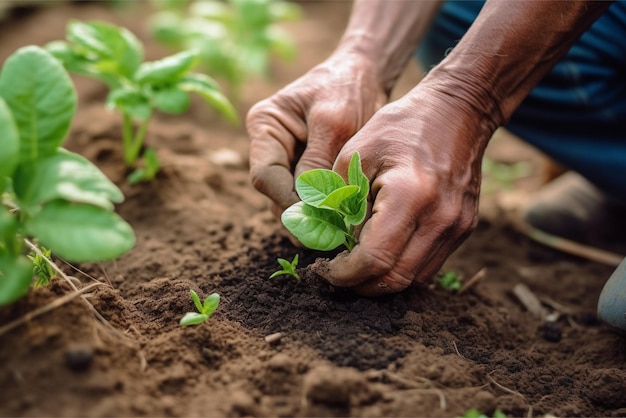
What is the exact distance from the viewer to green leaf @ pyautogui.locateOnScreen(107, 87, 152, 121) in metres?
2.55

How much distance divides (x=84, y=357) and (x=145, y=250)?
2.89ft

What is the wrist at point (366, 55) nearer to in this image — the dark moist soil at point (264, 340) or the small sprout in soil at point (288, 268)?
the dark moist soil at point (264, 340)

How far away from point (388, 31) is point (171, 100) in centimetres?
88

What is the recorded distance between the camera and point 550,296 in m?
2.70

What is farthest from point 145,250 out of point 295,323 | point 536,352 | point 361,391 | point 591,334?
point 591,334

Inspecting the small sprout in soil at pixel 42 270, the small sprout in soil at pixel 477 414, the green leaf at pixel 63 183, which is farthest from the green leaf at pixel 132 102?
the small sprout in soil at pixel 477 414

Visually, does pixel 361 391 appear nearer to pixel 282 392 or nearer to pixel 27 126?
pixel 282 392

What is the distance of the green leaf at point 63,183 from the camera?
1.41 meters

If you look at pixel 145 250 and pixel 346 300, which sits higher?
pixel 346 300

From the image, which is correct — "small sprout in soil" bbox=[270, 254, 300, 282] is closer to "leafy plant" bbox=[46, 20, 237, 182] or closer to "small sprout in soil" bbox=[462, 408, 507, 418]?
"small sprout in soil" bbox=[462, 408, 507, 418]

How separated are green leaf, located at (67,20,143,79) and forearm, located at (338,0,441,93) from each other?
0.87 m

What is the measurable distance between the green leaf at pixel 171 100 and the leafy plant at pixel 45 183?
986mm

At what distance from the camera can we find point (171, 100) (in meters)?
2.58

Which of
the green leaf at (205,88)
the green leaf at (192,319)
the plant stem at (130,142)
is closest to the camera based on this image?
the green leaf at (192,319)
